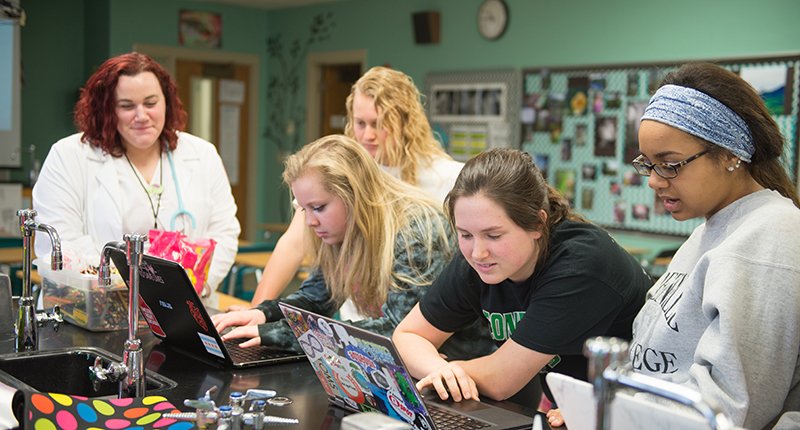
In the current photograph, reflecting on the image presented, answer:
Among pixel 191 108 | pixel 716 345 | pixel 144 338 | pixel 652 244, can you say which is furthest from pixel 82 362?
pixel 191 108

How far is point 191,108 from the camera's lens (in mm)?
7160

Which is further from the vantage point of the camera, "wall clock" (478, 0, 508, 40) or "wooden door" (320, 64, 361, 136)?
"wooden door" (320, 64, 361, 136)

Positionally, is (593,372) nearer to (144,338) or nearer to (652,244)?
(144,338)

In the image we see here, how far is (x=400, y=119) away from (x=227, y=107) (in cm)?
520

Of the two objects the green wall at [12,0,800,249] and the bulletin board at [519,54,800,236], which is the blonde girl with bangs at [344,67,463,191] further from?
the green wall at [12,0,800,249]

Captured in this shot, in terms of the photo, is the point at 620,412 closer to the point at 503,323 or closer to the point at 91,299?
the point at 503,323

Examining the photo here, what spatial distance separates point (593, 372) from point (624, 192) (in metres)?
4.22

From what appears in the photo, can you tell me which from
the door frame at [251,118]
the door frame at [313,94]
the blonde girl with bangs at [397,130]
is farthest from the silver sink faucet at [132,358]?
the door frame at [251,118]

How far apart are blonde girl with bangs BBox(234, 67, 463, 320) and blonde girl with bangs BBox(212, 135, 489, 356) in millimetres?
590

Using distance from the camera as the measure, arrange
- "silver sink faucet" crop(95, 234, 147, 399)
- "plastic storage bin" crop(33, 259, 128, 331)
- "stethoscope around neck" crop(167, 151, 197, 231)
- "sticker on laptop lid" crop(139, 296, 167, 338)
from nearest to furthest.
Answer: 1. "silver sink faucet" crop(95, 234, 147, 399)
2. "sticker on laptop lid" crop(139, 296, 167, 338)
3. "plastic storage bin" crop(33, 259, 128, 331)
4. "stethoscope around neck" crop(167, 151, 197, 231)

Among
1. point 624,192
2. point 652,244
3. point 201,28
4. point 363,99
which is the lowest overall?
point 652,244

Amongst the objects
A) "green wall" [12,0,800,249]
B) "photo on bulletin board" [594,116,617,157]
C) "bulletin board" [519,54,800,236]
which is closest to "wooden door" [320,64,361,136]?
"green wall" [12,0,800,249]

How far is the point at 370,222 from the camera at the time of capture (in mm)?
1861

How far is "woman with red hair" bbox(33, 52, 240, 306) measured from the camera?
2.30 metres
